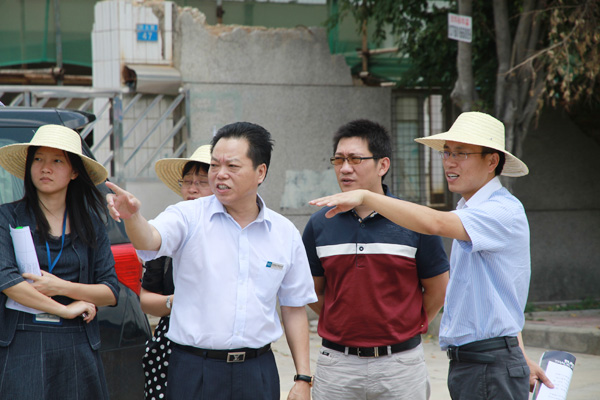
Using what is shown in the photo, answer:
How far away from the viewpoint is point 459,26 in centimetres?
766

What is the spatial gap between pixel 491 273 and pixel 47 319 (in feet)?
6.10

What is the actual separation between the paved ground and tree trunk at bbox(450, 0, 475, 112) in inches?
105

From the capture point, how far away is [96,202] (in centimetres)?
341

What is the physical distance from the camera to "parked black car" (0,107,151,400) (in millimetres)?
3529

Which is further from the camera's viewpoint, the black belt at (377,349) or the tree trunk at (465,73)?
the tree trunk at (465,73)

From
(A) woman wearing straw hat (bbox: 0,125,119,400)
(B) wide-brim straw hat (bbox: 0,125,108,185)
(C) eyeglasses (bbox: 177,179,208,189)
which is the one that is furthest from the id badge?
(C) eyeglasses (bbox: 177,179,208,189)

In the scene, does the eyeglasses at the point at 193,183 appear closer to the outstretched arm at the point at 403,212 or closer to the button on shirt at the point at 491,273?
the outstretched arm at the point at 403,212

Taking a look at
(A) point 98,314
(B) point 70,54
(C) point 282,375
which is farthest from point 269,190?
(A) point 98,314

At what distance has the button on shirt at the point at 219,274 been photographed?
2873mm

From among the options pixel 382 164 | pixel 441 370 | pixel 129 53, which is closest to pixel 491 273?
pixel 382 164

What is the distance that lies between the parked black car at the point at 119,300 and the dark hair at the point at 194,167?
597mm

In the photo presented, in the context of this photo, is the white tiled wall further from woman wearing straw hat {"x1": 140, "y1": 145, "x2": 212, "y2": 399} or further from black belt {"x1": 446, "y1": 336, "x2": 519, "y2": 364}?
black belt {"x1": 446, "y1": 336, "x2": 519, "y2": 364}

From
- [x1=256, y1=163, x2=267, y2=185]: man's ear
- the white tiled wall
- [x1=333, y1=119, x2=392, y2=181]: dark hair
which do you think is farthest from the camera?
the white tiled wall

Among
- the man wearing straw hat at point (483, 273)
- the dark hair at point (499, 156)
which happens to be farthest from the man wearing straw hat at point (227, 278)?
the dark hair at point (499, 156)
